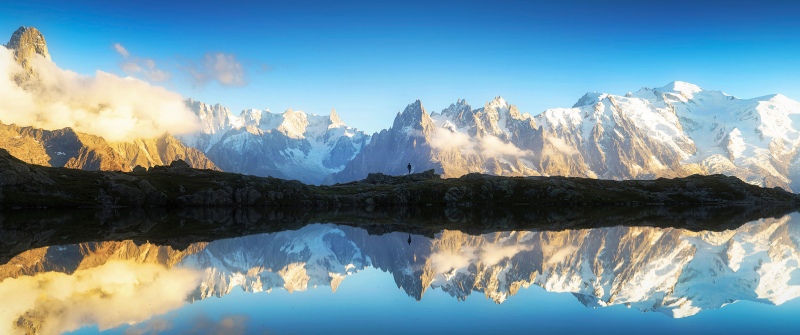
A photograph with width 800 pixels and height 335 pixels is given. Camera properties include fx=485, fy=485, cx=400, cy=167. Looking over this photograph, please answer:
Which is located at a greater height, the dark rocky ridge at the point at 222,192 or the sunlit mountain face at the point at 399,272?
the dark rocky ridge at the point at 222,192

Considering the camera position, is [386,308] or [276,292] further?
[276,292]

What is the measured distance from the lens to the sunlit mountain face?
109 feet

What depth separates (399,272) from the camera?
1807 inches

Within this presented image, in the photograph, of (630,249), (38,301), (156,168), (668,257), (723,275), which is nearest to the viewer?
(38,301)

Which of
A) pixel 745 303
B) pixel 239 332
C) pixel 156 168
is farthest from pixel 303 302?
pixel 156 168

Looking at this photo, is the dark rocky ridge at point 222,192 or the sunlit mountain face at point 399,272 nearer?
the sunlit mountain face at point 399,272

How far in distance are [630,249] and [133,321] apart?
A: 5437 cm

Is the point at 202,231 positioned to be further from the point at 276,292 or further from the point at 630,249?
the point at 630,249

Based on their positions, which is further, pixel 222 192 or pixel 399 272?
pixel 222 192

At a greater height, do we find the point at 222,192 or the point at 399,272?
the point at 222,192

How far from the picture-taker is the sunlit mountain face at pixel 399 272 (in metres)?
33.2

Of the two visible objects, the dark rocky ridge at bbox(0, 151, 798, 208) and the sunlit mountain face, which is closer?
the sunlit mountain face

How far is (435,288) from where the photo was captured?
128 feet

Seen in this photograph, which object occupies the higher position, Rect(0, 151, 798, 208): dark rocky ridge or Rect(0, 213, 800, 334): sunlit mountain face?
Rect(0, 151, 798, 208): dark rocky ridge
